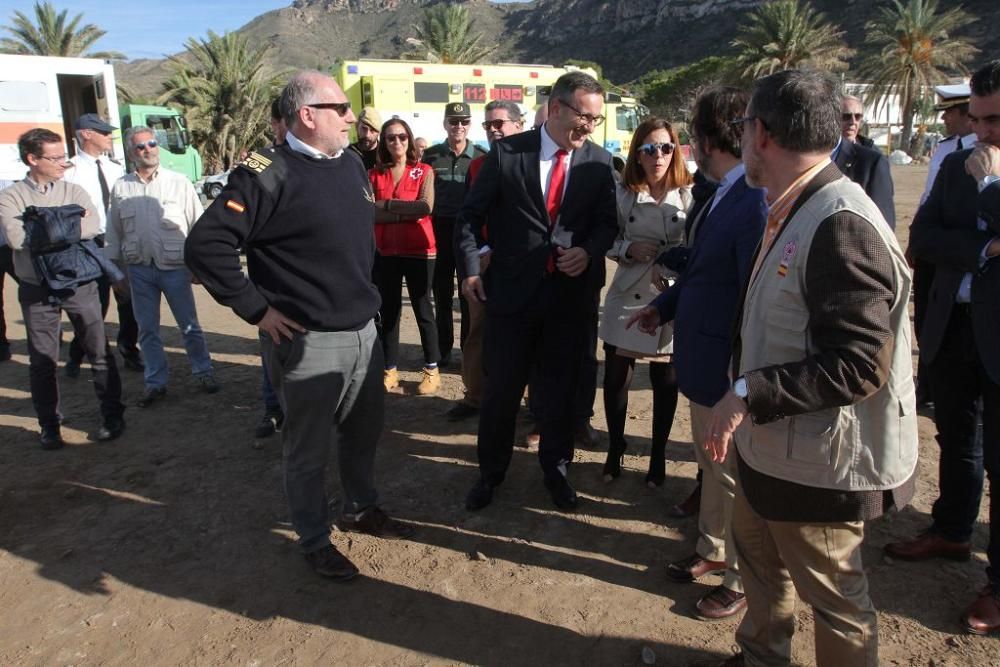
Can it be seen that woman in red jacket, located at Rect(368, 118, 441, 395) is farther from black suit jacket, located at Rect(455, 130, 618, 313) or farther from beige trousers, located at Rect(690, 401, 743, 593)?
beige trousers, located at Rect(690, 401, 743, 593)

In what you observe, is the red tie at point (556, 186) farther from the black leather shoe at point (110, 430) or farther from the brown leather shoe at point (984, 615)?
the black leather shoe at point (110, 430)

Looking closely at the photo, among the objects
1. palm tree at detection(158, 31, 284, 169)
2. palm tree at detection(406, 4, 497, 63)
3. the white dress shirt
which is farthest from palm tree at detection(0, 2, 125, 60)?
the white dress shirt

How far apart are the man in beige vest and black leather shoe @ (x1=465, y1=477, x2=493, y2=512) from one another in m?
1.89

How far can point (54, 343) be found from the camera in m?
4.60

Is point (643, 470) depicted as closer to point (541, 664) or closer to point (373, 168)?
point (541, 664)

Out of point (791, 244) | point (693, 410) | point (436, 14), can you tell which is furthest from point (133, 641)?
point (436, 14)

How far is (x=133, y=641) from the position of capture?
108 inches

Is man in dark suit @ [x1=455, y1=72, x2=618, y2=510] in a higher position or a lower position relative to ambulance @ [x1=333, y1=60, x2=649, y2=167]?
lower

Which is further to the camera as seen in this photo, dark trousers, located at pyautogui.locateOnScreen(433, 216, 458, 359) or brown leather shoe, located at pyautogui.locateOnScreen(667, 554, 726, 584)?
dark trousers, located at pyautogui.locateOnScreen(433, 216, 458, 359)

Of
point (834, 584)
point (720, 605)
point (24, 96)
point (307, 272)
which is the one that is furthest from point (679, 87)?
point (834, 584)

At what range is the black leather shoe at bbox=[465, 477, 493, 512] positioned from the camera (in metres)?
3.67

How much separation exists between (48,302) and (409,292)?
2.45 m

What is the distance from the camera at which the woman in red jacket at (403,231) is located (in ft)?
17.0

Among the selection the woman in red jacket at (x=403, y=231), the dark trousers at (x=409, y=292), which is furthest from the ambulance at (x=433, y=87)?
the dark trousers at (x=409, y=292)
